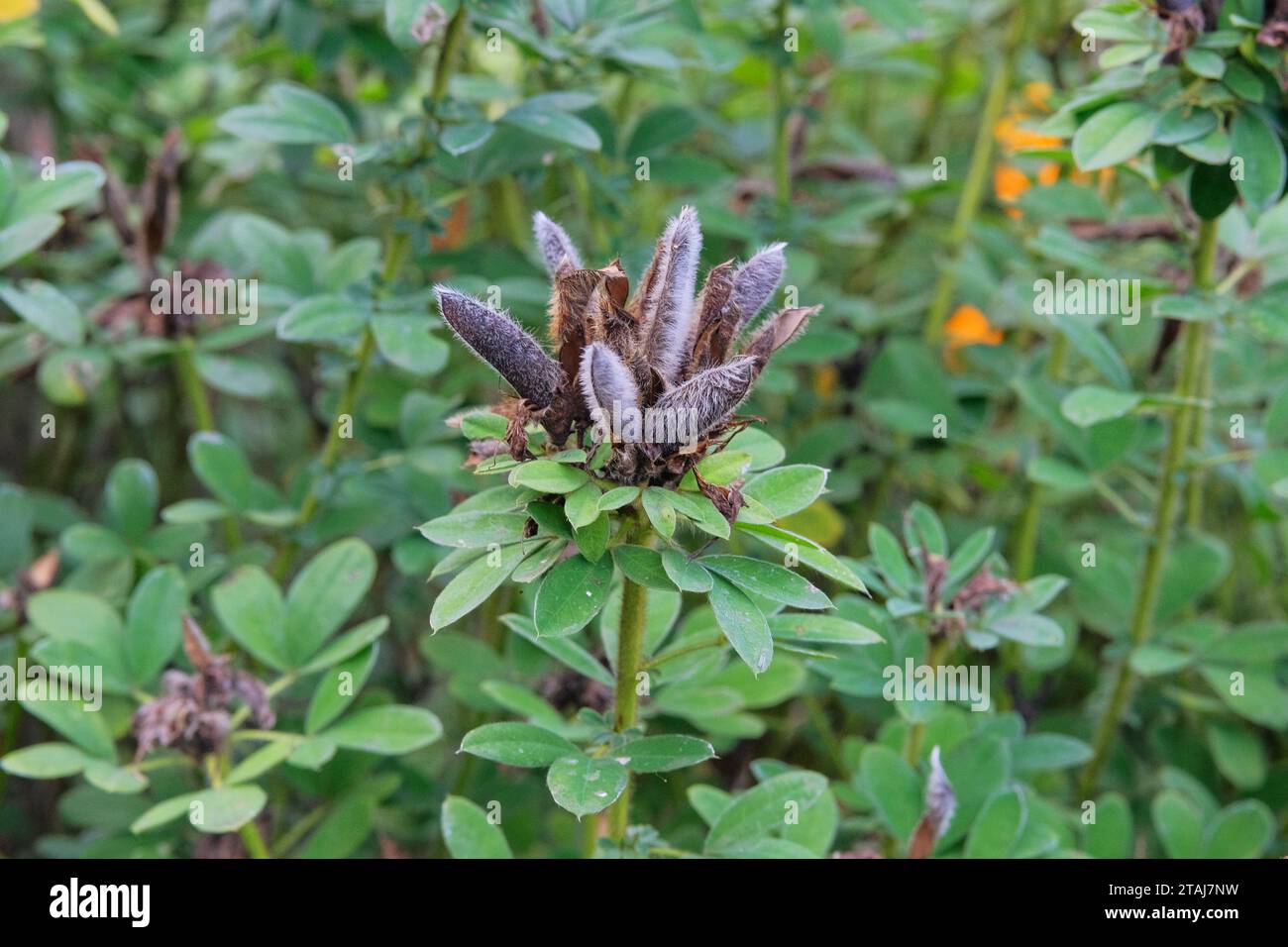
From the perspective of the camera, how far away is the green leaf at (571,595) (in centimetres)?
93

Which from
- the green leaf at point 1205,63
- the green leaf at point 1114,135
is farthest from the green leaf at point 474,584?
the green leaf at point 1205,63

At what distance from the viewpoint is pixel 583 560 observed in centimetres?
98

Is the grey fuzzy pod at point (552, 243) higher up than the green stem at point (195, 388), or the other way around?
the grey fuzzy pod at point (552, 243)

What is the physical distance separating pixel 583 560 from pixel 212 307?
1.03m

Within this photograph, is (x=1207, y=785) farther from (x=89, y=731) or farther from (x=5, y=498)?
(x=5, y=498)

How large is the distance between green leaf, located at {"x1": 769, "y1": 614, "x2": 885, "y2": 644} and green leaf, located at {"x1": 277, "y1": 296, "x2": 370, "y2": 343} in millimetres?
655

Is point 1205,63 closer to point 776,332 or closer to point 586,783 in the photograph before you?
point 776,332

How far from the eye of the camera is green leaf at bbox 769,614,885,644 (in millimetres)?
1078

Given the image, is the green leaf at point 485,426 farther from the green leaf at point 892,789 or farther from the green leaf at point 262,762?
the green leaf at point 892,789

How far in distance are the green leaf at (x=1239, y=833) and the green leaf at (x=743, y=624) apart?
2.80 ft

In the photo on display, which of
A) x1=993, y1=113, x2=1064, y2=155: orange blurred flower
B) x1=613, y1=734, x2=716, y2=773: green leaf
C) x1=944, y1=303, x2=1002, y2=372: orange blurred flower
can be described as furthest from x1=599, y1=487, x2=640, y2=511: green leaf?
x1=993, y1=113, x2=1064, y2=155: orange blurred flower

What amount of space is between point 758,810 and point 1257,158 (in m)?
0.84

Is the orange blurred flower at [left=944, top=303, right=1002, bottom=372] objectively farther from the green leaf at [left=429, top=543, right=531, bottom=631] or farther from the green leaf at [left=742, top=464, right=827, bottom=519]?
the green leaf at [left=429, top=543, right=531, bottom=631]

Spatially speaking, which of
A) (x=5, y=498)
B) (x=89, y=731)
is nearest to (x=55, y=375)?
(x=5, y=498)
